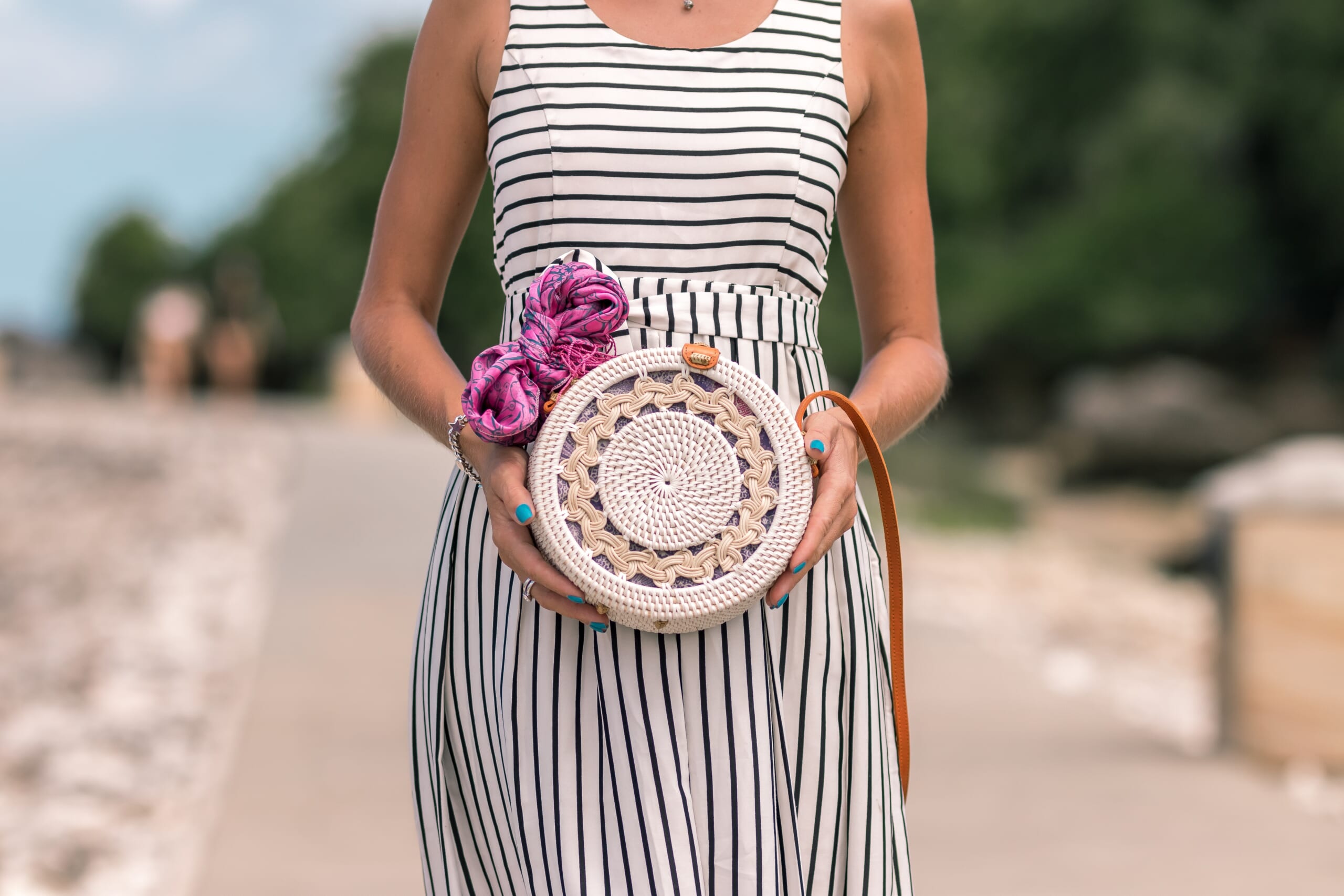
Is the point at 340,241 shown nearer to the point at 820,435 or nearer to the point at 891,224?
the point at 891,224

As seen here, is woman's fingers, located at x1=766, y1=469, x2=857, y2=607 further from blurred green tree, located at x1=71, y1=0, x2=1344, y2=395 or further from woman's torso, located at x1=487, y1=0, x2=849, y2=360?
blurred green tree, located at x1=71, y1=0, x2=1344, y2=395

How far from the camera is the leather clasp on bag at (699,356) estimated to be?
1355 millimetres

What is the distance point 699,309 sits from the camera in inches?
58.2

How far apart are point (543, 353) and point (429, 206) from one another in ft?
1.11

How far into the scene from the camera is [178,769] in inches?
214

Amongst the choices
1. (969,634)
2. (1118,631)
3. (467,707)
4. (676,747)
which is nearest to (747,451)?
(676,747)

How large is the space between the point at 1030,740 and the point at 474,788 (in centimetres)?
495

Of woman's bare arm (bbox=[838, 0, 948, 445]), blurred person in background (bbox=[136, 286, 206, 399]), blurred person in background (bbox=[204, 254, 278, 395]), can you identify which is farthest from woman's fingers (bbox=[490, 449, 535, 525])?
blurred person in background (bbox=[136, 286, 206, 399])

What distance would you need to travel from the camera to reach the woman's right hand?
1325 millimetres

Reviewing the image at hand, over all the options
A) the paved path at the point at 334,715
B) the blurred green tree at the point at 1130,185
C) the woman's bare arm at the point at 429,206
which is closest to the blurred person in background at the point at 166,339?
the blurred green tree at the point at 1130,185

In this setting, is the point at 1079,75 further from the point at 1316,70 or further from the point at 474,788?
the point at 474,788

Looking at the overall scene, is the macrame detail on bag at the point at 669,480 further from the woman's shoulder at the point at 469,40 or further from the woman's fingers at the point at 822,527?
the woman's shoulder at the point at 469,40

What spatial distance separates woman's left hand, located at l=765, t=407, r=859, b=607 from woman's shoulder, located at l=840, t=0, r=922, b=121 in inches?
14.4

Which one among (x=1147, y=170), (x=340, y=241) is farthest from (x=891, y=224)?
(x=340, y=241)
